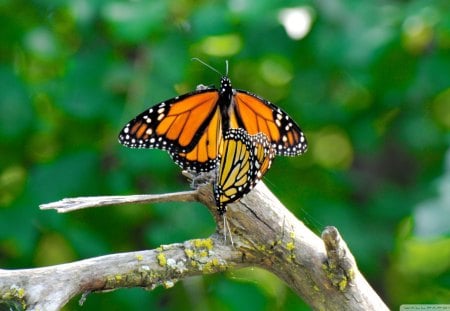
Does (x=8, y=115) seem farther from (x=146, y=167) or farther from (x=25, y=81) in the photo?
(x=146, y=167)

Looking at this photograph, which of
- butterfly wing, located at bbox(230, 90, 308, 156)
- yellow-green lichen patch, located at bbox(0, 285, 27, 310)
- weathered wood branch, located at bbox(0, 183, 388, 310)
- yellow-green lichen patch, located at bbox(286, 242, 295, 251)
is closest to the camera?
yellow-green lichen patch, located at bbox(0, 285, 27, 310)

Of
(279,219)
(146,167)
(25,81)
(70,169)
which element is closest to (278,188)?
(146,167)

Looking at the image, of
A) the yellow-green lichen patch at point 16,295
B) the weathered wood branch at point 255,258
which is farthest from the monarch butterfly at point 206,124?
the yellow-green lichen patch at point 16,295

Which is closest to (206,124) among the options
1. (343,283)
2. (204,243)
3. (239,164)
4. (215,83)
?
(239,164)

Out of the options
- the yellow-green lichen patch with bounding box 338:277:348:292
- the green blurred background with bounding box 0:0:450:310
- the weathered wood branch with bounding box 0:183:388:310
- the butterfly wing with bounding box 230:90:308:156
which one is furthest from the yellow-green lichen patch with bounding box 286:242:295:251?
the green blurred background with bounding box 0:0:450:310

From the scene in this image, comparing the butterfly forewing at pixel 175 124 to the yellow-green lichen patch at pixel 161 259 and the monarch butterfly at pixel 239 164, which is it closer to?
the monarch butterfly at pixel 239 164

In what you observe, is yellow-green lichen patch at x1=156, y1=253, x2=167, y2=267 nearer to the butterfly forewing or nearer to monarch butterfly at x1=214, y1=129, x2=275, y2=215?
monarch butterfly at x1=214, y1=129, x2=275, y2=215
